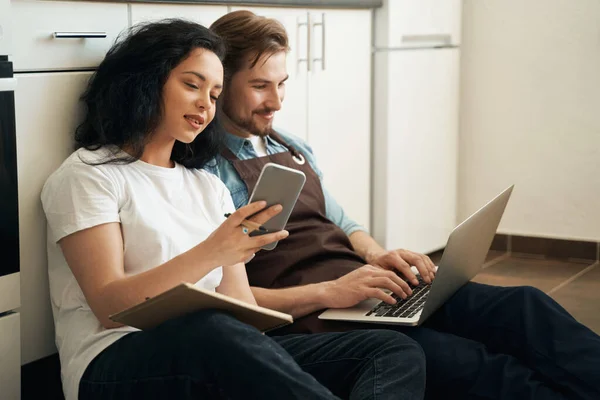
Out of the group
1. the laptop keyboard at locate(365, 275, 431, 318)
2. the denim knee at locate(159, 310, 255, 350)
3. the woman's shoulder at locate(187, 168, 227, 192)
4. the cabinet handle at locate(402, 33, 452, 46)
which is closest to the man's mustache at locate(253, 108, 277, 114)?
the woman's shoulder at locate(187, 168, 227, 192)

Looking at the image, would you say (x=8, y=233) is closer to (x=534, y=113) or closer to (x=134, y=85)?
(x=134, y=85)

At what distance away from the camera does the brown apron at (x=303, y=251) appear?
1.93 m

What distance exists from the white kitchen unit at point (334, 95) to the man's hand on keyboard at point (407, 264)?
0.78 m

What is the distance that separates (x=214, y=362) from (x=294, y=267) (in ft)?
2.03

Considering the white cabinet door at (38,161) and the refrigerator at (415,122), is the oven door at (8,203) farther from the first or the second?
the refrigerator at (415,122)

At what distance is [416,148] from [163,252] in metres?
1.90

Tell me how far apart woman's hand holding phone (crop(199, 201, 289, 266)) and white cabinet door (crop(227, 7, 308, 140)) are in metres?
1.15

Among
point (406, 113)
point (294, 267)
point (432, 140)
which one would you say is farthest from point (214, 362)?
point (432, 140)

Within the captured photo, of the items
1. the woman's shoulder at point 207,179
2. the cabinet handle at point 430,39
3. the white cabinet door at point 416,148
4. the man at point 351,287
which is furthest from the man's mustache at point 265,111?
the cabinet handle at point 430,39

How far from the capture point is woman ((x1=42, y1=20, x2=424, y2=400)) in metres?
1.38

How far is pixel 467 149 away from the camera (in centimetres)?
378

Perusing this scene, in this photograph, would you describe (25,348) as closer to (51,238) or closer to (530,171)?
(51,238)

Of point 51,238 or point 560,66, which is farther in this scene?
point 560,66

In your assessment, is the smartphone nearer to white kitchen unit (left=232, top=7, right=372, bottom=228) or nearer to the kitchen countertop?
the kitchen countertop
